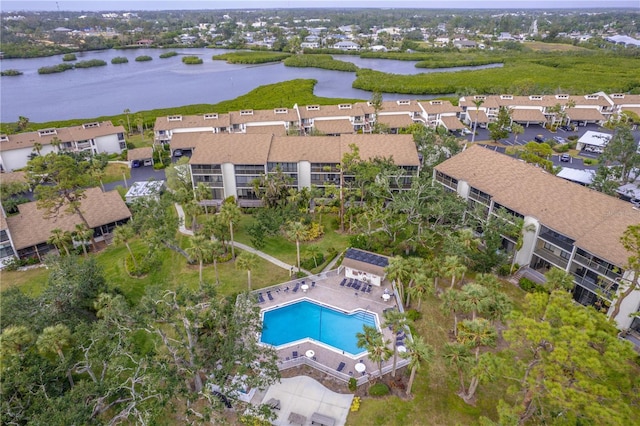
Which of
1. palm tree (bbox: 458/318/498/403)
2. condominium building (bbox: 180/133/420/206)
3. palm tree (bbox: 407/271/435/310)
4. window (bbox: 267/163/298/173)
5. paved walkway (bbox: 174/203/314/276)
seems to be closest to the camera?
palm tree (bbox: 458/318/498/403)

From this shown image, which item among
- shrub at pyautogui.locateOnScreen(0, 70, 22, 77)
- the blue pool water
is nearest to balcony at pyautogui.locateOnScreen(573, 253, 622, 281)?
the blue pool water

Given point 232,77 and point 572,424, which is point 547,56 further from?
point 572,424

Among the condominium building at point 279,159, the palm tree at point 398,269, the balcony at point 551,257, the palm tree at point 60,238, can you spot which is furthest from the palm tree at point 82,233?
the balcony at point 551,257

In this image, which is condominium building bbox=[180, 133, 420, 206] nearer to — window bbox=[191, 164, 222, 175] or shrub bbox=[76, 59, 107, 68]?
window bbox=[191, 164, 222, 175]

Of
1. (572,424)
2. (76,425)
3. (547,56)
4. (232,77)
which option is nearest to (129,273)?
(76,425)

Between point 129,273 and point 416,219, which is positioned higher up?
point 416,219
